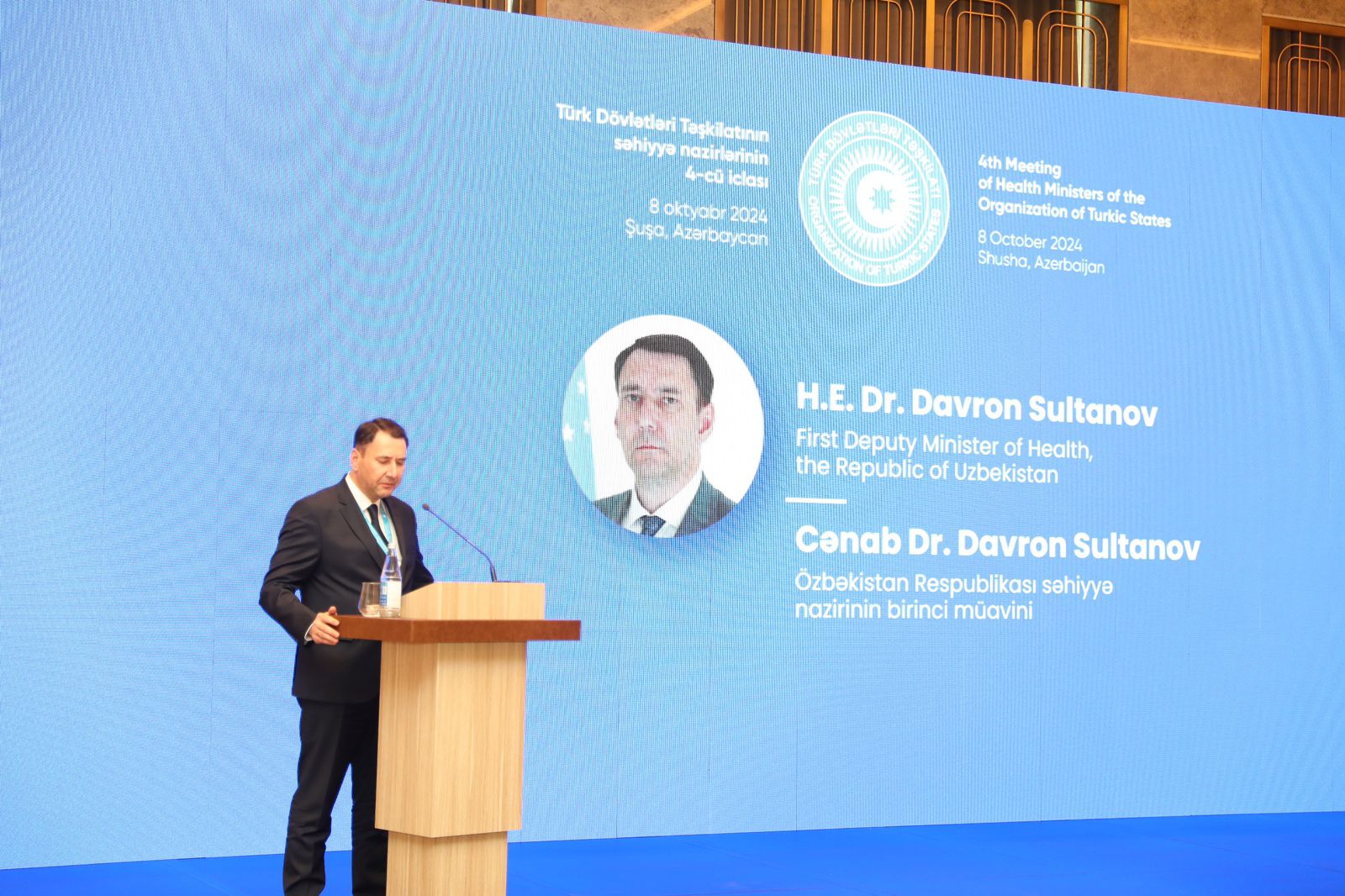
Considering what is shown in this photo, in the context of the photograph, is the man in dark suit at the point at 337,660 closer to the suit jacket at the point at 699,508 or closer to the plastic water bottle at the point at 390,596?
the plastic water bottle at the point at 390,596

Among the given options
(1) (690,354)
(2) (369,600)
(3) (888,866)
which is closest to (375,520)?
(2) (369,600)

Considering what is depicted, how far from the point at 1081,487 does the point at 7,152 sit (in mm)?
4565

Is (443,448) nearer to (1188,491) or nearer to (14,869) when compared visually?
(14,869)

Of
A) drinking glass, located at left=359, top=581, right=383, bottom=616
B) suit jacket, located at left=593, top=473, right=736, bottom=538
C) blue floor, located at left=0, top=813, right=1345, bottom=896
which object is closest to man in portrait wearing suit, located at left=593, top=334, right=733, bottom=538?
suit jacket, located at left=593, top=473, right=736, bottom=538

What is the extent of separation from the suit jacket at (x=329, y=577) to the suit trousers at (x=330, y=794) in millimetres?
61

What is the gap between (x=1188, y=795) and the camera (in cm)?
688

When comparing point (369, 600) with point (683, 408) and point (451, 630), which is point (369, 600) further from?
point (683, 408)

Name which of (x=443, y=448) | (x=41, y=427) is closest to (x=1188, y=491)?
(x=443, y=448)

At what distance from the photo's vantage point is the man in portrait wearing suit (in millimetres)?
6145

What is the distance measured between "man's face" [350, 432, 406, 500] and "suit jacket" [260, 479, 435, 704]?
0.30ft

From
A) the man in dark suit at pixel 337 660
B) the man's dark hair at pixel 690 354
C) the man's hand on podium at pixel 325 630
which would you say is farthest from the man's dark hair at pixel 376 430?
the man's dark hair at pixel 690 354

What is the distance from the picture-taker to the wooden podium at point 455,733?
373cm

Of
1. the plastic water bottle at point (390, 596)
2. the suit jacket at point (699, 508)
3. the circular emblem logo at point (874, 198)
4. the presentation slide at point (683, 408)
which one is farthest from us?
the circular emblem logo at point (874, 198)

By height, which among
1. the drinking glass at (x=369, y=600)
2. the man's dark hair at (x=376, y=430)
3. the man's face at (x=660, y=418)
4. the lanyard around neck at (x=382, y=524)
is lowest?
the drinking glass at (x=369, y=600)
